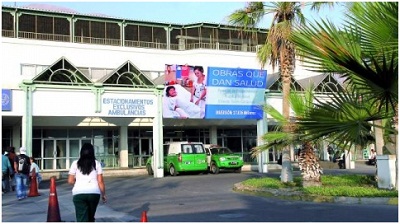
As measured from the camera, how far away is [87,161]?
793 centimetres

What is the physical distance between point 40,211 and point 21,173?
4.50 metres

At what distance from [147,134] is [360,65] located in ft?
96.9

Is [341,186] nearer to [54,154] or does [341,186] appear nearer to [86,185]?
[86,185]

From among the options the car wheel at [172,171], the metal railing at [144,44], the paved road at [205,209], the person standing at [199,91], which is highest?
the metal railing at [144,44]

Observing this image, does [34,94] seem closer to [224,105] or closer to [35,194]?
[35,194]

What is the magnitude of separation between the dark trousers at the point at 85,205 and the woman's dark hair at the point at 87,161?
384mm

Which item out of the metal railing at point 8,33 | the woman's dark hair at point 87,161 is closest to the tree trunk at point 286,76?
the woman's dark hair at point 87,161

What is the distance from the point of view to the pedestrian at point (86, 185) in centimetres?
772

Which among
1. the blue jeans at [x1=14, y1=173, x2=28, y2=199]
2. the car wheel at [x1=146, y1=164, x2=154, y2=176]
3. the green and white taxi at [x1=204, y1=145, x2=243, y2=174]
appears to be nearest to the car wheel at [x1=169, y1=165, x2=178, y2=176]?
the car wheel at [x1=146, y1=164, x2=154, y2=176]

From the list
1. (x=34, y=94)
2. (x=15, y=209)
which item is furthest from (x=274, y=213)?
(x=34, y=94)

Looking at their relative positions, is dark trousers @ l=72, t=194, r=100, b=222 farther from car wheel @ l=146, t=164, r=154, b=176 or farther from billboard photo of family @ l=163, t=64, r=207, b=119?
car wheel @ l=146, t=164, r=154, b=176

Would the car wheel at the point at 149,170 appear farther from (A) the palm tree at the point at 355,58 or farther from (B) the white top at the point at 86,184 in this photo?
(A) the palm tree at the point at 355,58

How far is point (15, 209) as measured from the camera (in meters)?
13.6

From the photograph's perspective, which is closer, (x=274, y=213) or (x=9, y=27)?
(x=274, y=213)
